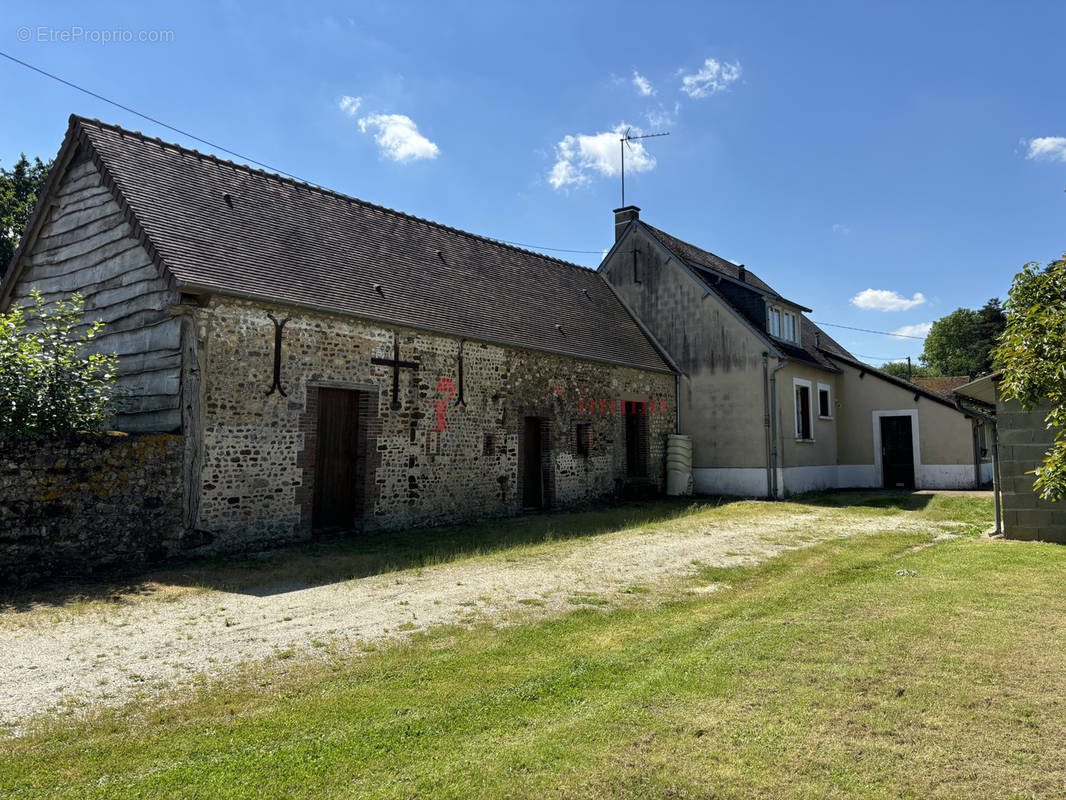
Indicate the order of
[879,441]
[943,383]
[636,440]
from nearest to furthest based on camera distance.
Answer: [636,440] < [879,441] < [943,383]

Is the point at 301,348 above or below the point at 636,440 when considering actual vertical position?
above

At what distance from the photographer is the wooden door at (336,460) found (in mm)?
11625

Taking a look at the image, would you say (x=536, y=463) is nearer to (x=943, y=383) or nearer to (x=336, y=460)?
(x=336, y=460)

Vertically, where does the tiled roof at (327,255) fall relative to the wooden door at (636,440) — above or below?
above

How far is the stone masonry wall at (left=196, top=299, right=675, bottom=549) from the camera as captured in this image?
399 inches

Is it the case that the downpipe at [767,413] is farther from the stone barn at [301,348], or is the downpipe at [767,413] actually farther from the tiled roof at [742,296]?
the stone barn at [301,348]

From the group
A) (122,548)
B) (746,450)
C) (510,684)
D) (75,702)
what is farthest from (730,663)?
(746,450)

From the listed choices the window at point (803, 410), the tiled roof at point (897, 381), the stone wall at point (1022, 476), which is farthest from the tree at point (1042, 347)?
the tiled roof at point (897, 381)

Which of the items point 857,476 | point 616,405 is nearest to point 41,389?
point 616,405

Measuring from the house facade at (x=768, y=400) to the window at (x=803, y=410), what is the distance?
30 millimetres

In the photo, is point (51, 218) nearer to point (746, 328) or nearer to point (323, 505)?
point (323, 505)

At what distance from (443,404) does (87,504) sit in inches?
247

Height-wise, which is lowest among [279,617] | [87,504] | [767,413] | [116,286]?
[279,617]

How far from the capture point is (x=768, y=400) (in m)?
18.2
